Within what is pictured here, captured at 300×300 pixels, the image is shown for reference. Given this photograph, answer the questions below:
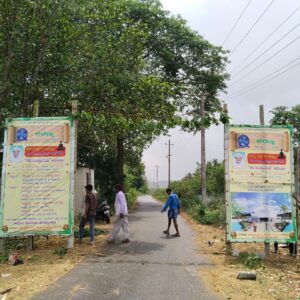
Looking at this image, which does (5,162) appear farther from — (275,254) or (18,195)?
(275,254)

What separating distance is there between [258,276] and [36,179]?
5892mm

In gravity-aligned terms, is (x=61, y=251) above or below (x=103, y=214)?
below

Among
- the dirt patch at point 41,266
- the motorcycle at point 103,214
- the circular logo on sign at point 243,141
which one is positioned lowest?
the dirt patch at point 41,266

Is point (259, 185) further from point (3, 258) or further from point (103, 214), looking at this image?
point (103, 214)

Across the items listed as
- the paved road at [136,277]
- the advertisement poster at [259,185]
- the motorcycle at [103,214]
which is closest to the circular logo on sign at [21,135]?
the paved road at [136,277]

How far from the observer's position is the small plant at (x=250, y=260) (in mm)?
9789

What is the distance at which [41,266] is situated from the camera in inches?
366

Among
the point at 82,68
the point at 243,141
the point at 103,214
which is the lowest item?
the point at 103,214

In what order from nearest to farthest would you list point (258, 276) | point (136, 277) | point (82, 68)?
point (136, 277) < point (258, 276) < point (82, 68)

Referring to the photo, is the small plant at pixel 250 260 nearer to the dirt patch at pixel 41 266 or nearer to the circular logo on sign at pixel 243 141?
the circular logo on sign at pixel 243 141

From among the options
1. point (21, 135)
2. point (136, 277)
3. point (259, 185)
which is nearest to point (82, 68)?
point (21, 135)

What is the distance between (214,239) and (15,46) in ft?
29.2

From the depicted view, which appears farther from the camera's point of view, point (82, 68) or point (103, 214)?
point (103, 214)

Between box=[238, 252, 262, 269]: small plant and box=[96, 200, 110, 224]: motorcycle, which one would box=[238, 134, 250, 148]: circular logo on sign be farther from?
box=[96, 200, 110, 224]: motorcycle
